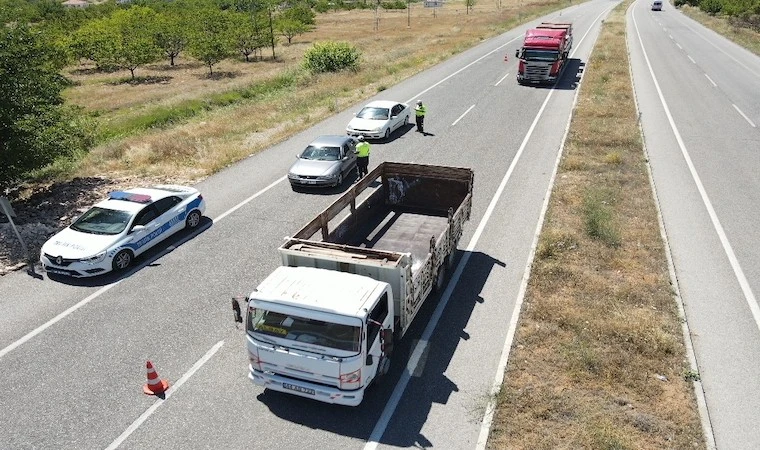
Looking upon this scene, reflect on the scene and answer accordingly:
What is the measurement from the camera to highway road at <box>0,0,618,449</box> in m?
8.67

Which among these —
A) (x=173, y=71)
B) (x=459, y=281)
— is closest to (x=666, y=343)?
(x=459, y=281)

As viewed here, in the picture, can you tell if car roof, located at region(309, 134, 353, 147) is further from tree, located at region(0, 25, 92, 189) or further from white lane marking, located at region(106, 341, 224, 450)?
white lane marking, located at region(106, 341, 224, 450)

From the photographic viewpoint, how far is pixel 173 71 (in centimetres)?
5712

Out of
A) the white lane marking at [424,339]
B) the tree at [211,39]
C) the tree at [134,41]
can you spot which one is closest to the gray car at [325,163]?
the white lane marking at [424,339]

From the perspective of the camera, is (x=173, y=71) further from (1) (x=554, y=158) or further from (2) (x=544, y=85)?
(1) (x=554, y=158)

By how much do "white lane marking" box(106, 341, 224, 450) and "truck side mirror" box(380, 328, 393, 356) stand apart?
12.3 ft

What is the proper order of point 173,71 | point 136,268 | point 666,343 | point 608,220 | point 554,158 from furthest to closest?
point 173,71 < point 554,158 < point 608,220 < point 136,268 < point 666,343

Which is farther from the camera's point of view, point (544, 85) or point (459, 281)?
point (544, 85)

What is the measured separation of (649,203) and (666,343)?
7827 millimetres

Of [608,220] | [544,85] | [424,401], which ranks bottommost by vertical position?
[424,401]

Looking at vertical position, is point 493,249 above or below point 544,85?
below

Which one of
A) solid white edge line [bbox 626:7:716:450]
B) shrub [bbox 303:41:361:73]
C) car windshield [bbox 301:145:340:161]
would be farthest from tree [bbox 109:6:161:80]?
solid white edge line [bbox 626:7:716:450]

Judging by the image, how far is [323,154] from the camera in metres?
19.7

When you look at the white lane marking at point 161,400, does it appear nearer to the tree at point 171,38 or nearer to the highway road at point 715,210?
the highway road at point 715,210
